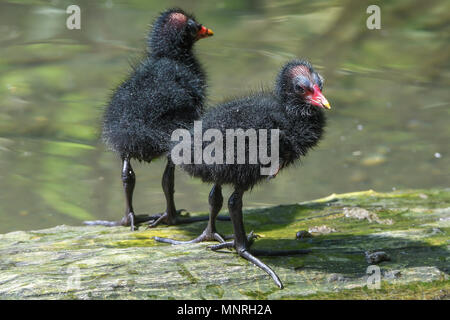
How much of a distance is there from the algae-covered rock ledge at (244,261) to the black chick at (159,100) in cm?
63

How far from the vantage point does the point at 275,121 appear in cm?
387

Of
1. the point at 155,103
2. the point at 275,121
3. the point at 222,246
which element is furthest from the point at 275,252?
the point at 155,103

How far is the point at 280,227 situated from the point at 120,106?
5.05ft

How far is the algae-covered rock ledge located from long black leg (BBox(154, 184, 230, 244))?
15cm

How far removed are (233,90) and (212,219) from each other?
4.62 metres

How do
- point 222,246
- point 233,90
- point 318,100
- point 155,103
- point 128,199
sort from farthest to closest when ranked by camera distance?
point 233,90 → point 128,199 → point 155,103 → point 222,246 → point 318,100

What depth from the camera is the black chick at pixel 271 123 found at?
3.79 metres

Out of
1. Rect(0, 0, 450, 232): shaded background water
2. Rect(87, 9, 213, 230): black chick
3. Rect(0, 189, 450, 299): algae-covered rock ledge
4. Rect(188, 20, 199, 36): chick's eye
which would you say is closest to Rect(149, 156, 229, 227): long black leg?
Rect(87, 9, 213, 230): black chick

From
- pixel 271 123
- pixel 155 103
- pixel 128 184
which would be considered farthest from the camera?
pixel 128 184

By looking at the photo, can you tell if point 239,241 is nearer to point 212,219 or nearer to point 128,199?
point 212,219

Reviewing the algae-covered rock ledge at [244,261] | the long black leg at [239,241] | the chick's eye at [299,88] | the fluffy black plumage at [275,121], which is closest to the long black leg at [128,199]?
the algae-covered rock ledge at [244,261]

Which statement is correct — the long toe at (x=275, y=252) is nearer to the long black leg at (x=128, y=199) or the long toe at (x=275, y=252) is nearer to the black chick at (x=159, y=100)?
the black chick at (x=159, y=100)

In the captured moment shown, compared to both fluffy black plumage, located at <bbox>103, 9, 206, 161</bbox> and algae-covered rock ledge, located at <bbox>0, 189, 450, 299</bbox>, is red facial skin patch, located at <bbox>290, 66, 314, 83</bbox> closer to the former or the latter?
fluffy black plumage, located at <bbox>103, 9, 206, 161</bbox>
